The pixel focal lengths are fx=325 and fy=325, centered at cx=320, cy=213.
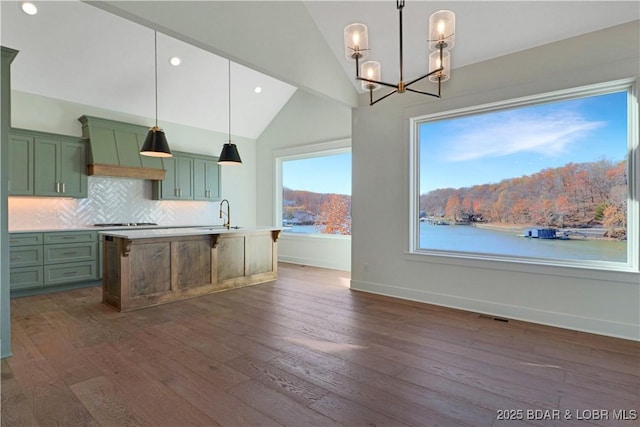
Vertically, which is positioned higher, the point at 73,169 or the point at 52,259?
the point at 73,169

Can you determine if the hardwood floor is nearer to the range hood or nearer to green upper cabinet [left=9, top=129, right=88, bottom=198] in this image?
green upper cabinet [left=9, top=129, right=88, bottom=198]

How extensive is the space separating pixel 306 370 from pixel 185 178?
17.1ft

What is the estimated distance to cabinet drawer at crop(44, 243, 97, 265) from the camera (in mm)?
4648

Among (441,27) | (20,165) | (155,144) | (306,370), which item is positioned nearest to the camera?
(441,27)

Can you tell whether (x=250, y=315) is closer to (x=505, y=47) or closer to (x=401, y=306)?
(x=401, y=306)

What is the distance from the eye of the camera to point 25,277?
4.45 m

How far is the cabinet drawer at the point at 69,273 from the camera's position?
464 cm

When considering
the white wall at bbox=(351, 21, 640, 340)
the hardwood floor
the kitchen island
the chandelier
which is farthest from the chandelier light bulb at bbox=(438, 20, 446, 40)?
the kitchen island

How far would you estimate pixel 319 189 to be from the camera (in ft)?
22.8

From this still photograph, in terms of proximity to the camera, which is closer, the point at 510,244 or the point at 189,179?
the point at 510,244

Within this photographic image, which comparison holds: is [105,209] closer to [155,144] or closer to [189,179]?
[189,179]

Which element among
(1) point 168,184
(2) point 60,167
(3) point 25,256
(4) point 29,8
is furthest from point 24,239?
(4) point 29,8

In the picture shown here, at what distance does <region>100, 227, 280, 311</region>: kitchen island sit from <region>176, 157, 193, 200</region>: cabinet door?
205cm

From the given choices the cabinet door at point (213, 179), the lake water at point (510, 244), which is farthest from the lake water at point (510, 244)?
the cabinet door at point (213, 179)
